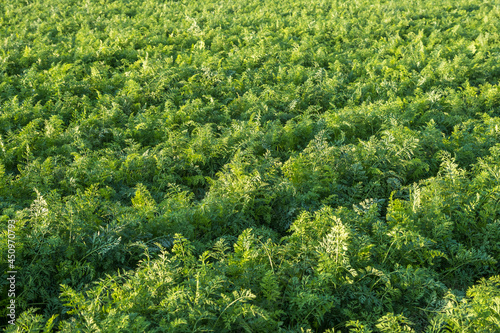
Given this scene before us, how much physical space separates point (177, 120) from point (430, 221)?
478cm

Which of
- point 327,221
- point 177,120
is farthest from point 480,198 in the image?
point 177,120

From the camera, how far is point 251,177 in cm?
566

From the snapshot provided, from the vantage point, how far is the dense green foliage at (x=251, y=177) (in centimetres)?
398

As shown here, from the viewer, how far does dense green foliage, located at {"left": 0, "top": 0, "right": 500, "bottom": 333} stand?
3979mm

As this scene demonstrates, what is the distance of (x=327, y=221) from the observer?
4.70 metres

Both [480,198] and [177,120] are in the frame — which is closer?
[480,198]

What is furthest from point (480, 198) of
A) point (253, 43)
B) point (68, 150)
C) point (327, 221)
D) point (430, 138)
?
point (253, 43)

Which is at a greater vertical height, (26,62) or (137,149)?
(26,62)

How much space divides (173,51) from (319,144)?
6.45 m

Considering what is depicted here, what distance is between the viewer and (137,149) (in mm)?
6812

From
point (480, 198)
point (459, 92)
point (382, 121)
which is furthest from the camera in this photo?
point (459, 92)

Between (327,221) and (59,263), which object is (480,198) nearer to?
(327,221)

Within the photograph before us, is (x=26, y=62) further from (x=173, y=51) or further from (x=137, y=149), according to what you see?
(x=137, y=149)

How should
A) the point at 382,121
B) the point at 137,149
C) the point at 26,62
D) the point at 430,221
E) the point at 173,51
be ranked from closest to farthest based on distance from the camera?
the point at 430,221
the point at 137,149
the point at 382,121
the point at 26,62
the point at 173,51
